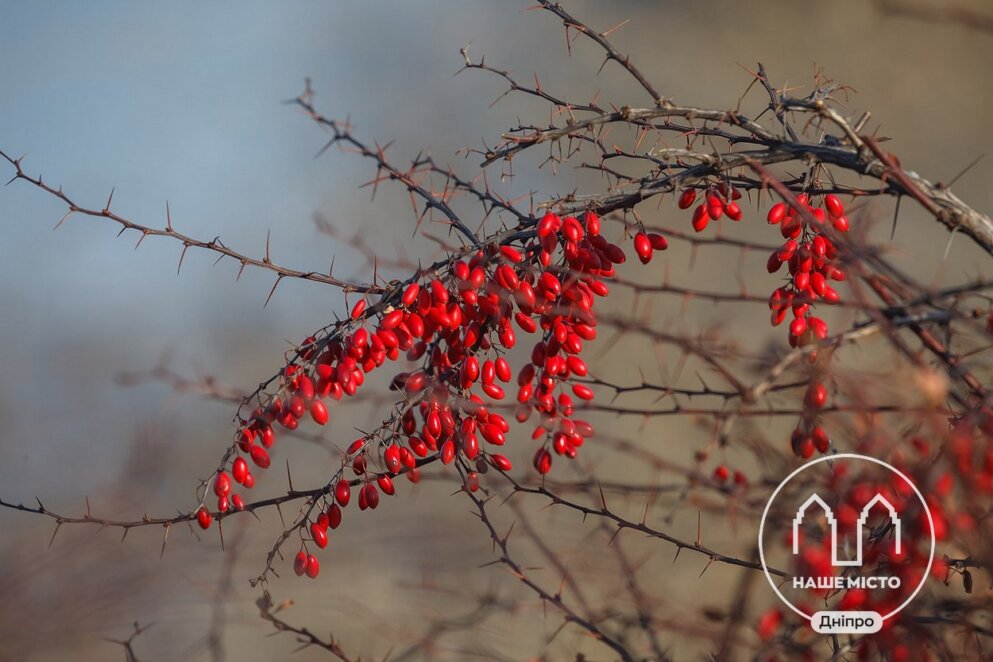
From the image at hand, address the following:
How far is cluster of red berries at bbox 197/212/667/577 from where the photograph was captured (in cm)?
121

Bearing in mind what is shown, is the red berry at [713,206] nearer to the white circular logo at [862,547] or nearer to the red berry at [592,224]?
the red berry at [592,224]

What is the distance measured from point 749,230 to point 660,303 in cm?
70

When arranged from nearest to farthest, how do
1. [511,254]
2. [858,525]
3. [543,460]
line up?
1. [858,525]
2. [511,254]
3. [543,460]

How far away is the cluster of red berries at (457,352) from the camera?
3.98 ft

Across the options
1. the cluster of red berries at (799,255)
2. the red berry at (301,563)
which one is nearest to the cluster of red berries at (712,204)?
the cluster of red berries at (799,255)

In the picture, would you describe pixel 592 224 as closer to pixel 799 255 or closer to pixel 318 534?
pixel 799 255

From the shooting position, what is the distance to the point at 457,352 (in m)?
1.30

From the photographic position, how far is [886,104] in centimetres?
441

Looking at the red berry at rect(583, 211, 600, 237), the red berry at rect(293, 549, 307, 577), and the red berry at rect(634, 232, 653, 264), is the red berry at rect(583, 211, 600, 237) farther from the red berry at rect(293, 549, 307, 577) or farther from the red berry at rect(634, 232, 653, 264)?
the red berry at rect(293, 549, 307, 577)

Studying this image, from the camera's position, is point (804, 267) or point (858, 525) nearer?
point (858, 525)

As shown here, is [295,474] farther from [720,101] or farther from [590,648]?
[720,101]

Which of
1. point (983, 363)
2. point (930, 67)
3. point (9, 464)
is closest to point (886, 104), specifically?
point (930, 67)

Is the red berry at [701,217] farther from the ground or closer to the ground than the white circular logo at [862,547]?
farther from the ground

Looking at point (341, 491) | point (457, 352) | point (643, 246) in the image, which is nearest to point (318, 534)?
point (341, 491)
